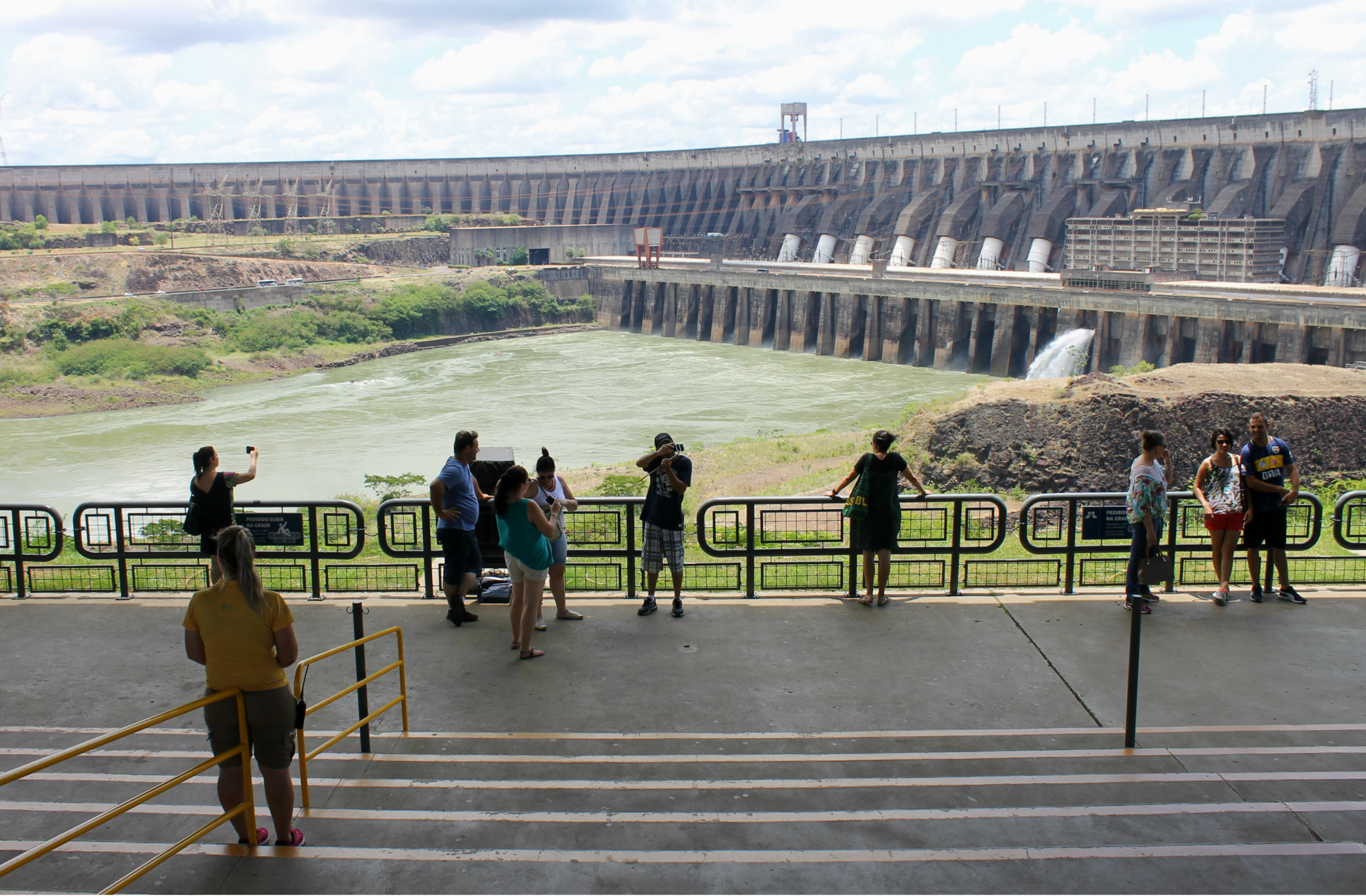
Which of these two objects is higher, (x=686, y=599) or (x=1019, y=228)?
(x=1019, y=228)

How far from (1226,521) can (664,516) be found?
14.5ft

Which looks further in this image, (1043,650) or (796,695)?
(1043,650)

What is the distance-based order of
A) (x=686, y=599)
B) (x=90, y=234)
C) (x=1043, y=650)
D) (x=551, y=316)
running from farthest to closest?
1. (x=90, y=234)
2. (x=551, y=316)
3. (x=686, y=599)
4. (x=1043, y=650)

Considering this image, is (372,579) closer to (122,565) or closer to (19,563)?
(122,565)

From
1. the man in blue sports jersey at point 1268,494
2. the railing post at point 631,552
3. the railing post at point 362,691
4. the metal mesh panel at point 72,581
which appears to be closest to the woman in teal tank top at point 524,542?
the railing post at point 631,552

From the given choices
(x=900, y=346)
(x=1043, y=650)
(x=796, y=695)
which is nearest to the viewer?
(x=796, y=695)

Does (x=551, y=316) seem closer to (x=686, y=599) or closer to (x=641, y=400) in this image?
(x=641, y=400)

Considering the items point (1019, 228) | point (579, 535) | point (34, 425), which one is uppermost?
point (1019, 228)

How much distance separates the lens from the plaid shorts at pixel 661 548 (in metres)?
8.43

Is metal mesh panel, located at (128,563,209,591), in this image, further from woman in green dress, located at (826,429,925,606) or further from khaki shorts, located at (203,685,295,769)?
woman in green dress, located at (826,429,925,606)

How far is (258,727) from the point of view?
5.02 m

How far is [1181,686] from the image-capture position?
7.01 m

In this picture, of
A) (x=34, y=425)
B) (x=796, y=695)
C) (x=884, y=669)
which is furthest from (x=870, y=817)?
(x=34, y=425)

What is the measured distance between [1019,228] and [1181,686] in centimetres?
5612
